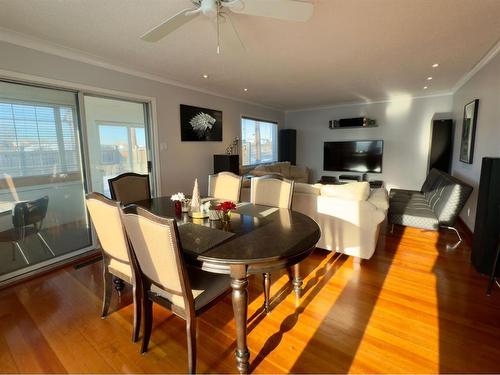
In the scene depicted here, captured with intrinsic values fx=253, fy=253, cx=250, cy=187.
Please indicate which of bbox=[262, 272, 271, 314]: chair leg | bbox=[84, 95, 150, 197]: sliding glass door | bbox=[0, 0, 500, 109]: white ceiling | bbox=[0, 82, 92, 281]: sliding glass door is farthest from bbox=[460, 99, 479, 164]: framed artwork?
bbox=[0, 82, 92, 281]: sliding glass door

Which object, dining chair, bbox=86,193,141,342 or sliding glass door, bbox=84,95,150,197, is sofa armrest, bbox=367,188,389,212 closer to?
dining chair, bbox=86,193,141,342

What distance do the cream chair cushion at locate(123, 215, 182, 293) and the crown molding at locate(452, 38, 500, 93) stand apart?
3.80 m

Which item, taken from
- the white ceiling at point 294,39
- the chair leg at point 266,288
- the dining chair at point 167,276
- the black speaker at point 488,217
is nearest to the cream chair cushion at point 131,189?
the dining chair at point 167,276

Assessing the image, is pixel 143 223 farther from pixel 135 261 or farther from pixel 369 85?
pixel 369 85

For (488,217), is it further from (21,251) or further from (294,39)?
(21,251)

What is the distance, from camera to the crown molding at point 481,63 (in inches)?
111

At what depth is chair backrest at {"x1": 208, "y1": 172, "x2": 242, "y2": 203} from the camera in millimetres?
2805

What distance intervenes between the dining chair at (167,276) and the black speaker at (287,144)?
19.5 ft

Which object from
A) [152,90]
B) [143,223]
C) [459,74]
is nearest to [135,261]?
[143,223]

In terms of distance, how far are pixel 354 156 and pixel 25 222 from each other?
6.45 m

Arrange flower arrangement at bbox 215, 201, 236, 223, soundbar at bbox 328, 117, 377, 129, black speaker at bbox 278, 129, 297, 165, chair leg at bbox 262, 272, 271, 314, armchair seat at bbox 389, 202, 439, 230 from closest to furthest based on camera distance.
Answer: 1. flower arrangement at bbox 215, 201, 236, 223
2. chair leg at bbox 262, 272, 271, 314
3. armchair seat at bbox 389, 202, 439, 230
4. soundbar at bbox 328, 117, 377, 129
5. black speaker at bbox 278, 129, 297, 165

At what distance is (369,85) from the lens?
454 cm

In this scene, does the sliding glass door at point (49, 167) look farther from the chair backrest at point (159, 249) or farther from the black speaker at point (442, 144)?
the black speaker at point (442, 144)

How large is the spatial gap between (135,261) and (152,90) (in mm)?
2951
